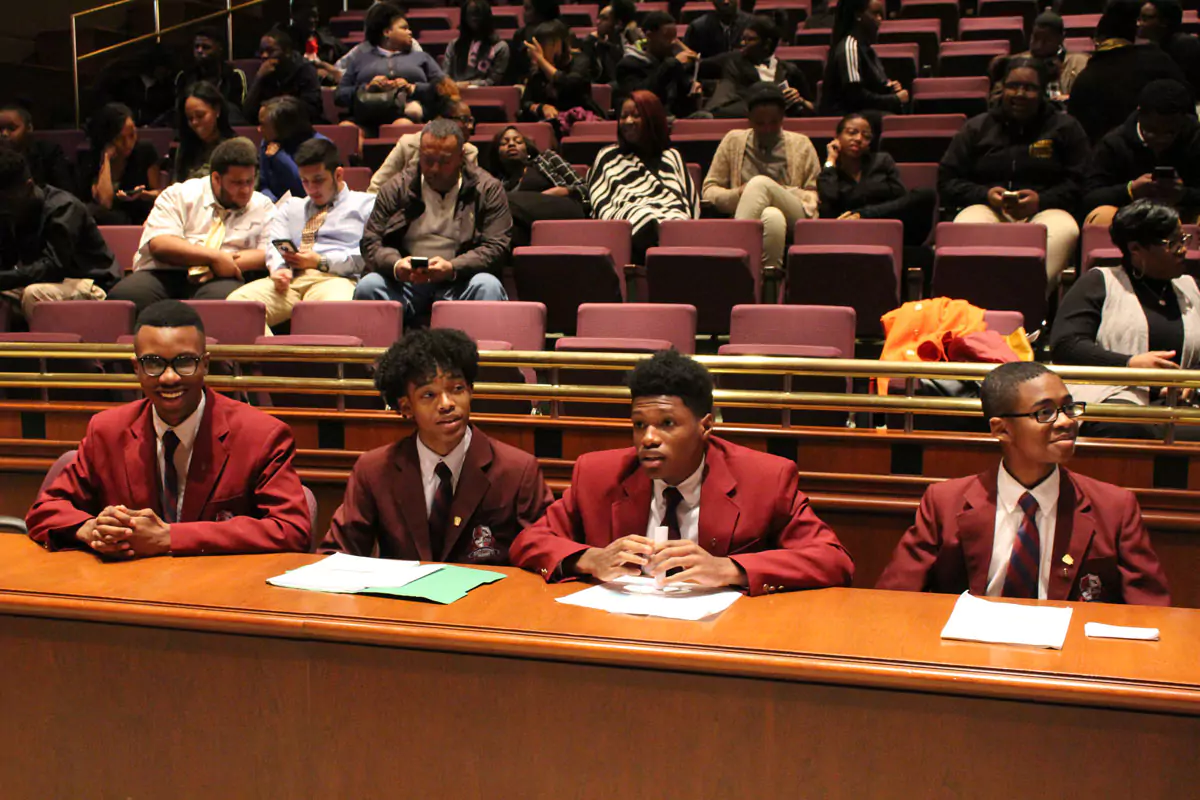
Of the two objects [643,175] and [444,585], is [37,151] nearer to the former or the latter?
[643,175]

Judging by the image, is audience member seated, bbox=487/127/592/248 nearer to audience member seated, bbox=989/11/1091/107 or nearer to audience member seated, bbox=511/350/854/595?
audience member seated, bbox=989/11/1091/107

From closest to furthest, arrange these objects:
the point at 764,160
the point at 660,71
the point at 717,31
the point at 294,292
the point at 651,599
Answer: the point at 651,599
the point at 294,292
the point at 764,160
the point at 660,71
the point at 717,31

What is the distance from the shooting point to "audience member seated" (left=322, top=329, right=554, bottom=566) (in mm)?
2299

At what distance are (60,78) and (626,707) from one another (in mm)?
6373

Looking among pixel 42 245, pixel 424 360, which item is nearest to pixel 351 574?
pixel 424 360

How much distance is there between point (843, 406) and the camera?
2689mm

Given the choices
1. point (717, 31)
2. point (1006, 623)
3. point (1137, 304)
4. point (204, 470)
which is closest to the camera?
point (1006, 623)

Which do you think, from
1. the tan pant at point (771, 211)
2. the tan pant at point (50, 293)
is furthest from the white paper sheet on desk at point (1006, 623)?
the tan pant at point (50, 293)

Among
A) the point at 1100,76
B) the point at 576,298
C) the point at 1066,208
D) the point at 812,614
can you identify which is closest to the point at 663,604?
the point at 812,614

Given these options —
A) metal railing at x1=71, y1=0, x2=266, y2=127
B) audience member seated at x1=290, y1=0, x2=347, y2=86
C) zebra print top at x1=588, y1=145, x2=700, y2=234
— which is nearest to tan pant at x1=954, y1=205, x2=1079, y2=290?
zebra print top at x1=588, y1=145, x2=700, y2=234

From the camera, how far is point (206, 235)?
4109 mm

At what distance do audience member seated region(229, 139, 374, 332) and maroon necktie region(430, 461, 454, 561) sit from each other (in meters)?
1.74

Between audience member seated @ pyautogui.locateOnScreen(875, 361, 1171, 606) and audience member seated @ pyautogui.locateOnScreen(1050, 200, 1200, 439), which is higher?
audience member seated @ pyautogui.locateOnScreen(1050, 200, 1200, 439)

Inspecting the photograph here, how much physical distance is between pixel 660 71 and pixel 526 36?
0.78 meters
